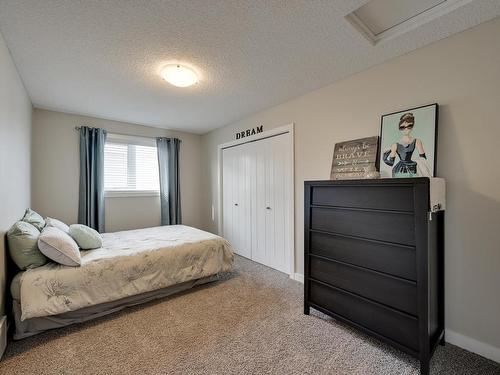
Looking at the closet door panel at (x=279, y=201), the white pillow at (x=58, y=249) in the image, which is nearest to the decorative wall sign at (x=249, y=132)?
the closet door panel at (x=279, y=201)

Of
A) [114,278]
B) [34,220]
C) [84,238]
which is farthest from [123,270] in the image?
[34,220]

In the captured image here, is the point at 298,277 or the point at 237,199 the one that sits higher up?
the point at 237,199

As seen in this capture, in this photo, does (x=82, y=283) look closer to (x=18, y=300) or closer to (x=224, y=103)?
(x=18, y=300)

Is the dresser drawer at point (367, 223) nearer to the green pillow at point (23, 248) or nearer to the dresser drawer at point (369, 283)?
the dresser drawer at point (369, 283)

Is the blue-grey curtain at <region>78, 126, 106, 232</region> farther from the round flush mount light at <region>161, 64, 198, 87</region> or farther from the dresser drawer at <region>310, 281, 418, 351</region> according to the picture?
the dresser drawer at <region>310, 281, 418, 351</region>

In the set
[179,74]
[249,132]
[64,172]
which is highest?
[179,74]

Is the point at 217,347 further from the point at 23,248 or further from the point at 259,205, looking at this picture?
the point at 259,205

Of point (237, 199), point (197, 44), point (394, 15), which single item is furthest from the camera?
point (237, 199)

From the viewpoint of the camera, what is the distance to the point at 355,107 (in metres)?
2.33

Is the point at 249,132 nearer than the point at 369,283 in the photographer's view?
No

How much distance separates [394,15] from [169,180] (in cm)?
379

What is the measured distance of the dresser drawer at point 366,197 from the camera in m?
1.52

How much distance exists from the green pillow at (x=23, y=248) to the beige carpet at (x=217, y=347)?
1.87 feet

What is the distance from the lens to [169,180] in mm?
4262
